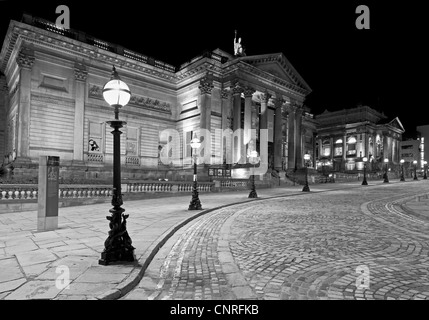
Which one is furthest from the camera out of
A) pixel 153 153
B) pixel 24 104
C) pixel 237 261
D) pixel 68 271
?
pixel 153 153

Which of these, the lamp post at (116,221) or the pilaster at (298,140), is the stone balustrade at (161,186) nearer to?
the lamp post at (116,221)

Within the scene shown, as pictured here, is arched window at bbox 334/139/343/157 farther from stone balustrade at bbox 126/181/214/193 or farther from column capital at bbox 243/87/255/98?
stone balustrade at bbox 126/181/214/193

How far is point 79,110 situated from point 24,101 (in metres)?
4.66

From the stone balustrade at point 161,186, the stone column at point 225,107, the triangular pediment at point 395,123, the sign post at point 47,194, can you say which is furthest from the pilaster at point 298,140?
the triangular pediment at point 395,123

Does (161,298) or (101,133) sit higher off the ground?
(101,133)

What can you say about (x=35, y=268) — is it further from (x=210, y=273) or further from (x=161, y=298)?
(x=210, y=273)

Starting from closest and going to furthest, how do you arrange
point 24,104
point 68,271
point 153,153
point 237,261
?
point 68,271 → point 237,261 → point 24,104 → point 153,153

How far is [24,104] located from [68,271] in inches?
979

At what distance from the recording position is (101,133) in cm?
2919

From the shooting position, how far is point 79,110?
27.0 m

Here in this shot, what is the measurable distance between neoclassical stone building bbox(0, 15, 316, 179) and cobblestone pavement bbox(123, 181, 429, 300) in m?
21.6

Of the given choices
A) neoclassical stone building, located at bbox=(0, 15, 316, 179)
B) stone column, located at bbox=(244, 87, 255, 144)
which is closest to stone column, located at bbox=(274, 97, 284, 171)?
neoclassical stone building, located at bbox=(0, 15, 316, 179)

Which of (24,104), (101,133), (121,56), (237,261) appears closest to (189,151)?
(101,133)

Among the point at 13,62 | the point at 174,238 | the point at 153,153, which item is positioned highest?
the point at 13,62
